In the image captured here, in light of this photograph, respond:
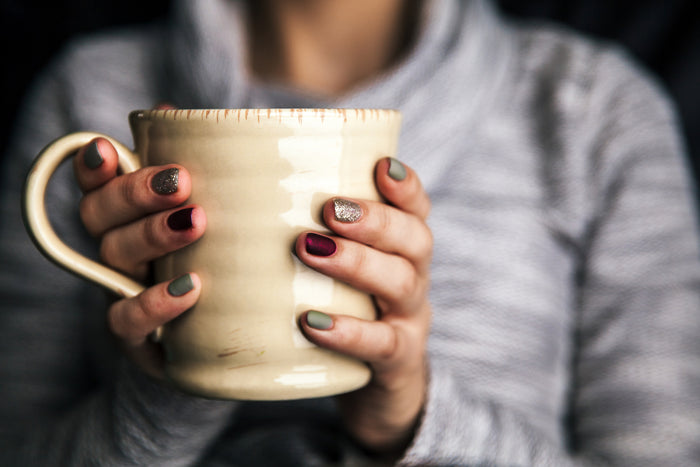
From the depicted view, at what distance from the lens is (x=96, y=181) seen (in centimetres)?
38

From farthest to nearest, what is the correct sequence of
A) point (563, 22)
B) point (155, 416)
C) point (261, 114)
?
point (563, 22), point (155, 416), point (261, 114)

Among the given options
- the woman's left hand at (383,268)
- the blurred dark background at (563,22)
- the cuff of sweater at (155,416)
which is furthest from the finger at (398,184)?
the blurred dark background at (563,22)

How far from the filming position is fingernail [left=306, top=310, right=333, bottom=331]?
0.35m

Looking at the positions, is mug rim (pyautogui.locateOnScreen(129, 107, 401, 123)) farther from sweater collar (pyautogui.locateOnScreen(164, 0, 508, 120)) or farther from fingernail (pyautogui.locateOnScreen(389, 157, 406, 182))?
sweater collar (pyautogui.locateOnScreen(164, 0, 508, 120))

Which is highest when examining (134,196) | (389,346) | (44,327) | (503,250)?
(134,196)

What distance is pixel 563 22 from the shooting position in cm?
95

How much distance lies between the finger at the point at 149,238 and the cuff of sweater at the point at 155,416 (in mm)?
140

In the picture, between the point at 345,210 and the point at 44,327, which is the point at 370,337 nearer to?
the point at 345,210

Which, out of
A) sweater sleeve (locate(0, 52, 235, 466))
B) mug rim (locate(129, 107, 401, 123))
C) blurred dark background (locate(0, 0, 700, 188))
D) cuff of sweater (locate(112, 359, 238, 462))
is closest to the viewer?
mug rim (locate(129, 107, 401, 123))

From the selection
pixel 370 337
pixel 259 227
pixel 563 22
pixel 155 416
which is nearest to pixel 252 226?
pixel 259 227

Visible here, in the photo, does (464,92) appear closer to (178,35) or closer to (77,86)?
(178,35)

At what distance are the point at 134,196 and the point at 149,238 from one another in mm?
28

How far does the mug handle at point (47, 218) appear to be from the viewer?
0.35 meters

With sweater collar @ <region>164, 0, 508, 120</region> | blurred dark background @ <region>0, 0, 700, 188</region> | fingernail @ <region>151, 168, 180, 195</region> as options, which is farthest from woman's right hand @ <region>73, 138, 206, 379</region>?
blurred dark background @ <region>0, 0, 700, 188</region>
